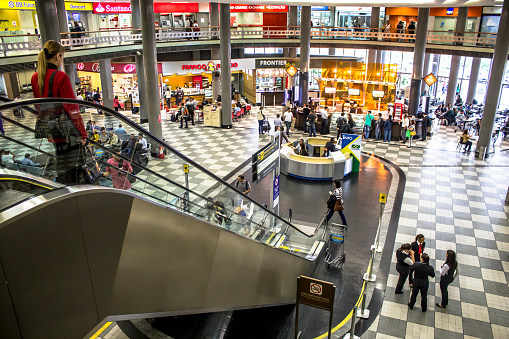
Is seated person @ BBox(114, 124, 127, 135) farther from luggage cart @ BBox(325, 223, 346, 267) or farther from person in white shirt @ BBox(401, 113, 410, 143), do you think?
person in white shirt @ BBox(401, 113, 410, 143)

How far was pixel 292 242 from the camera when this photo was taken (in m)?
8.48

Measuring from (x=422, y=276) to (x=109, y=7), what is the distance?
21844 millimetres

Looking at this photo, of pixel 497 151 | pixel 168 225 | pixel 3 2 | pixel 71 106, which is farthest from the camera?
pixel 3 2

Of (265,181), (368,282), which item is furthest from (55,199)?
(265,181)

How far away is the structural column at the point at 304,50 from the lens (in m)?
21.6

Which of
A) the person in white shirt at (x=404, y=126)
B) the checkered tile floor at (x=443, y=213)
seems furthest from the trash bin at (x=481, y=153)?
the person in white shirt at (x=404, y=126)

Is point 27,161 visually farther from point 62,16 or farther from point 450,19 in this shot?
point 450,19

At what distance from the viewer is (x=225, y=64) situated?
1959 centimetres

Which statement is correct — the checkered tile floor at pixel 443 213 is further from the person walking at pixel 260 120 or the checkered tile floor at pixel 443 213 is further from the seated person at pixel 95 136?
the person walking at pixel 260 120

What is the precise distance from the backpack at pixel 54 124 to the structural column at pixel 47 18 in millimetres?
10409

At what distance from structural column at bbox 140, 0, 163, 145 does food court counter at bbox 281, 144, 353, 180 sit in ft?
18.0

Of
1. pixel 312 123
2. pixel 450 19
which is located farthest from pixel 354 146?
pixel 450 19

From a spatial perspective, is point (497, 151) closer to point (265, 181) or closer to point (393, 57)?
point (265, 181)

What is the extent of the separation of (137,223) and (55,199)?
35.5 inches
